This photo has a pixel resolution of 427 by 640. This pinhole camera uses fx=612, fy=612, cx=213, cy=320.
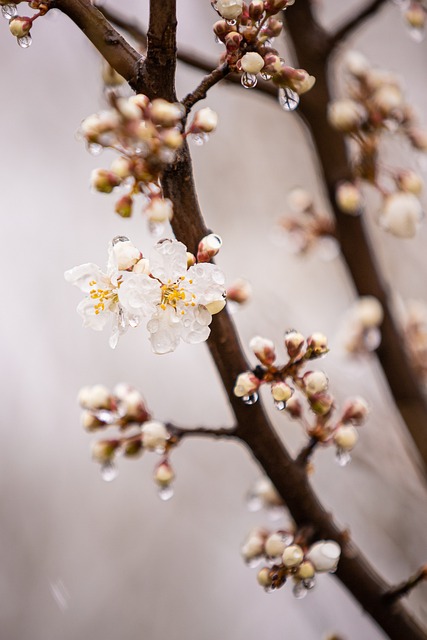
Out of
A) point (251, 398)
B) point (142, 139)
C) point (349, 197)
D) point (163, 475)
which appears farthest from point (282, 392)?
point (349, 197)

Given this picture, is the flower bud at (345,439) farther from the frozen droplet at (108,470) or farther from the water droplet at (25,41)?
the water droplet at (25,41)

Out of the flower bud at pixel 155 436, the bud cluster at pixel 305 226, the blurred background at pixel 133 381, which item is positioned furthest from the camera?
the blurred background at pixel 133 381

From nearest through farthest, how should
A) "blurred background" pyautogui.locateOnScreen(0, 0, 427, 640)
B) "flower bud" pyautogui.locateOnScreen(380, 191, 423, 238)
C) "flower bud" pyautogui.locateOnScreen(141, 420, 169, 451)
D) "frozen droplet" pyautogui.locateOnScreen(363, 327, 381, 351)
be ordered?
1. "flower bud" pyautogui.locateOnScreen(141, 420, 169, 451)
2. "flower bud" pyautogui.locateOnScreen(380, 191, 423, 238)
3. "frozen droplet" pyautogui.locateOnScreen(363, 327, 381, 351)
4. "blurred background" pyautogui.locateOnScreen(0, 0, 427, 640)

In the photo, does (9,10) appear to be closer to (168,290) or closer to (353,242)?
(168,290)

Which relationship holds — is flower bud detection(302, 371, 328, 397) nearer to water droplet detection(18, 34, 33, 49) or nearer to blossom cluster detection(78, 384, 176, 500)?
blossom cluster detection(78, 384, 176, 500)

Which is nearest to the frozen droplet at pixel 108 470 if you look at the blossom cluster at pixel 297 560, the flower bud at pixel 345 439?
the blossom cluster at pixel 297 560

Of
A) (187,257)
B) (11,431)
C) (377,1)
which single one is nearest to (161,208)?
(187,257)

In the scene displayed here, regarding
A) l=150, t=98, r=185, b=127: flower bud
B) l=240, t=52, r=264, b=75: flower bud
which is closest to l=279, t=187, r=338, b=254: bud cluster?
l=240, t=52, r=264, b=75: flower bud

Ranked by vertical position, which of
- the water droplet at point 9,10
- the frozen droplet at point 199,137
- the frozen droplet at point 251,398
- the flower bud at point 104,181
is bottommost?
the frozen droplet at point 251,398
